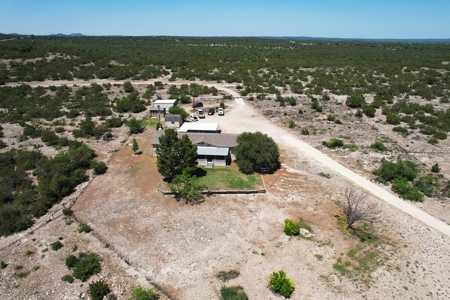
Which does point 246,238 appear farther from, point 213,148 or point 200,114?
point 200,114

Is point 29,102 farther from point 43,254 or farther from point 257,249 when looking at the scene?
point 257,249

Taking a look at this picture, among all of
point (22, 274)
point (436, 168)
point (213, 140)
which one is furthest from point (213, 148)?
point (436, 168)

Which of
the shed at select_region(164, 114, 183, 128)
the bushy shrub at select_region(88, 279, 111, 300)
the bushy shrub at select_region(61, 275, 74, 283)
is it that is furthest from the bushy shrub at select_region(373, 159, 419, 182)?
the bushy shrub at select_region(61, 275, 74, 283)

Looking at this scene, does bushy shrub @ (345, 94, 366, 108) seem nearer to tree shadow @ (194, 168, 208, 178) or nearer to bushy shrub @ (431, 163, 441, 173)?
bushy shrub @ (431, 163, 441, 173)

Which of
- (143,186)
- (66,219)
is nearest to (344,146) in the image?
(143,186)

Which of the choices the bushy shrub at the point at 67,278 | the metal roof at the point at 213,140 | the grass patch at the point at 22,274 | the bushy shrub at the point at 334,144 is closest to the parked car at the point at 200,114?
the metal roof at the point at 213,140

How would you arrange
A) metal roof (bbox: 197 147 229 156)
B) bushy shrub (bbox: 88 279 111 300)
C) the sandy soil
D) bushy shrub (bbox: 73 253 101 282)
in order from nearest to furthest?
bushy shrub (bbox: 88 279 111 300)
the sandy soil
bushy shrub (bbox: 73 253 101 282)
metal roof (bbox: 197 147 229 156)

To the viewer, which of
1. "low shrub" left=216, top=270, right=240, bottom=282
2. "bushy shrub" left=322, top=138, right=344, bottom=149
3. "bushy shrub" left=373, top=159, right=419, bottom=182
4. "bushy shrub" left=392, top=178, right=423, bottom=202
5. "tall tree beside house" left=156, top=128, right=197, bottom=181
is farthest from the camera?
"bushy shrub" left=322, top=138, right=344, bottom=149
